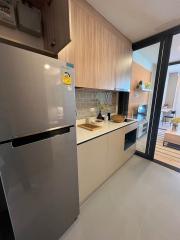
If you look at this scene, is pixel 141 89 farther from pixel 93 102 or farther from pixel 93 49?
pixel 93 49

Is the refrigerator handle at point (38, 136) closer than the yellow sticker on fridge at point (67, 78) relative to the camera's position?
Yes

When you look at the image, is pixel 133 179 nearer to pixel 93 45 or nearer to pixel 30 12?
pixel 93 45

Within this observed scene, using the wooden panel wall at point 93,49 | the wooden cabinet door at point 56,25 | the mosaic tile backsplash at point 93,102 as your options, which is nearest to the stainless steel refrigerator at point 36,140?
the wooden cabinet door at point 56,25

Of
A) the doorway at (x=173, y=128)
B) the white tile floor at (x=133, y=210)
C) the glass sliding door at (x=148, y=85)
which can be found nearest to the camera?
the white tile floor at (x=133, y=210)

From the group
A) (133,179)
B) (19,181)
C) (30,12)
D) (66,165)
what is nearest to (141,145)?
(133,179)

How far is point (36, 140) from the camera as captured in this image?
0.78 m

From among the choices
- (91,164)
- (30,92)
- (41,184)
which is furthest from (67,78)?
(91,164)

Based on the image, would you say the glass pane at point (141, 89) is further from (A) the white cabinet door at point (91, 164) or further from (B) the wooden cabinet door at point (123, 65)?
(A) the white cabinet door at point (91, 164)

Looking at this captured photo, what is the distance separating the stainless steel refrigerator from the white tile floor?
384mm

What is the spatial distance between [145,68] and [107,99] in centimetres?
167

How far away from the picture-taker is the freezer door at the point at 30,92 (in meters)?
0.61

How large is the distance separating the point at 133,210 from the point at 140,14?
8.42 feet

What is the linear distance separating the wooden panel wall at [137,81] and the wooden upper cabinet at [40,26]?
7.28ft

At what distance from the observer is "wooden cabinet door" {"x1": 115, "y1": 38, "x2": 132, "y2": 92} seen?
1.98 m
